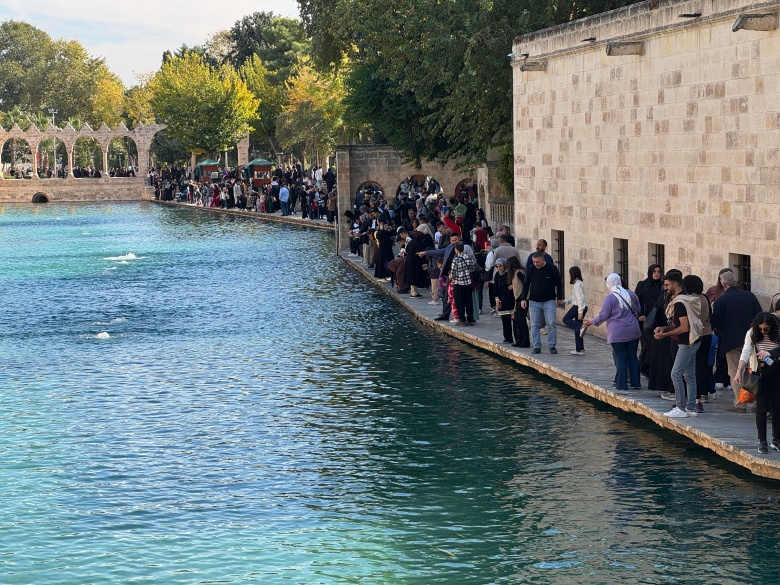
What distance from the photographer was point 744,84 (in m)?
16.0

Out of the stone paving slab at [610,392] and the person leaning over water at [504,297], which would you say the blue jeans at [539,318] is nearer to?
the stone paving slab at [610,392]

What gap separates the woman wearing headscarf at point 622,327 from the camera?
1595 cm

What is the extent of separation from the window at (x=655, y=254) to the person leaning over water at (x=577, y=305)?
1.13 metres

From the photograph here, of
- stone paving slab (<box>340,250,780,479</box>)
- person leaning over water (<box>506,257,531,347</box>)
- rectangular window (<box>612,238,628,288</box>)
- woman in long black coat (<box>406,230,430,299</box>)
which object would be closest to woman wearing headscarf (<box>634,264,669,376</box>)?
stone paving slab (<box>340,250,780,479</box>)

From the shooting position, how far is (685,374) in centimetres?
1463

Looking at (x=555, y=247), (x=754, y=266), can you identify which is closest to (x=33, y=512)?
(x=754, y=266)

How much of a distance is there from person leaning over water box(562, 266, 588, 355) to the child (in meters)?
5.83

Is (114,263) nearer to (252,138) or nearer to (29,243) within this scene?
(29,243)

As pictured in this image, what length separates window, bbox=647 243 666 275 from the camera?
61.9 ft

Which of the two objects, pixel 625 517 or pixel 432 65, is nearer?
pixel 625 517

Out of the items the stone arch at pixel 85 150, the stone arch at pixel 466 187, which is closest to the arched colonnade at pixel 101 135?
the stone arch at pixel 85 150

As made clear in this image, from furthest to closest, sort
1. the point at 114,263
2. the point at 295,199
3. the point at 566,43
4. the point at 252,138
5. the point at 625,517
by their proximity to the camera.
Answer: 1. the point at 252,138
2. the point at 295,199
3. the point at 114,263
4. the point at 566,43
5. the point at 625,517

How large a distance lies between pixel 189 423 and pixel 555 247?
9.29m

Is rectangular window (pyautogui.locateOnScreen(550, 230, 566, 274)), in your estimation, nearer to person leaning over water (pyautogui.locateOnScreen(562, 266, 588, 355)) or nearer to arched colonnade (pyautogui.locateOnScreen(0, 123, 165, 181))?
person leaning over water (pyautogui.locateOnScreen(562, 266, 588, 355))
